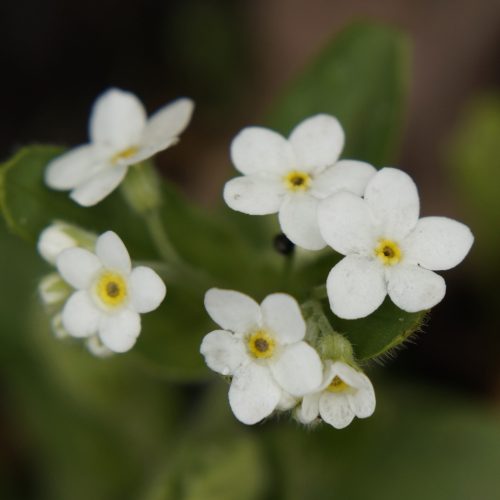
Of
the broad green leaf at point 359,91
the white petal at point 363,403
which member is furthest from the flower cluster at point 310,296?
the broad green leaf at point 359,91

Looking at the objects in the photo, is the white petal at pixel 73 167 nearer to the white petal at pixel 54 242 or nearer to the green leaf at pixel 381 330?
the white petal at pixel 54 242

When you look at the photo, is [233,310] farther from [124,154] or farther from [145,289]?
[124,154]

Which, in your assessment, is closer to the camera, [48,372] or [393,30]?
[393,30]

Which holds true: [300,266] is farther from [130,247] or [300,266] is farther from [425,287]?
[425,287]

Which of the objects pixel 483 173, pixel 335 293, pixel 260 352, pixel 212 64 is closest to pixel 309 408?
pixel 260 352

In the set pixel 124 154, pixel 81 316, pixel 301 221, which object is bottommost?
pixel 81 316

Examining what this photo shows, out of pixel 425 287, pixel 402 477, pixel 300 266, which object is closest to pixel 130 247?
pixel 300 266

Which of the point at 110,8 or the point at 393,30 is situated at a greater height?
the point at 393,30
